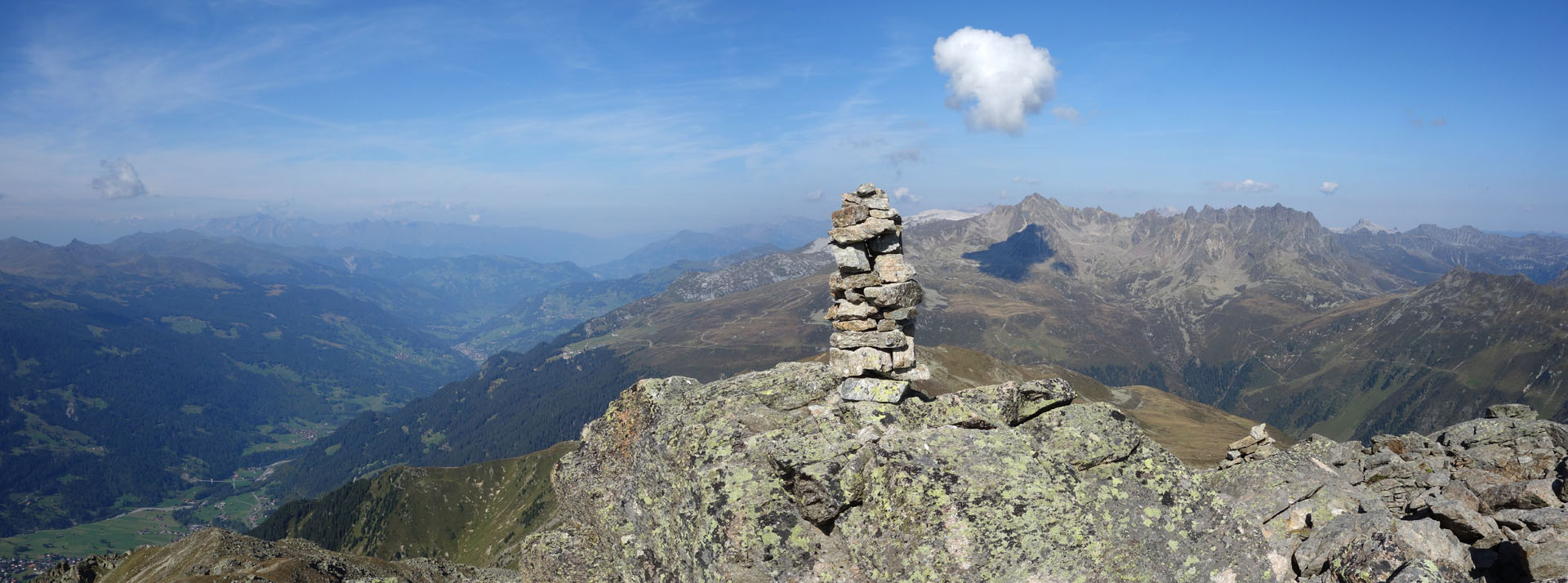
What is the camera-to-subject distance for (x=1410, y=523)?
16.8 metres

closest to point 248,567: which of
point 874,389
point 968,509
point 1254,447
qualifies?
point 874,389

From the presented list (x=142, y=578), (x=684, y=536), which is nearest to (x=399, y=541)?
(x=142, y=578)

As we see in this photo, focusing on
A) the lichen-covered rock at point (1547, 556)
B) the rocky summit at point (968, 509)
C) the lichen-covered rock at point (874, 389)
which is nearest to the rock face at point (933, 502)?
the rocky summit at point (968, 509)

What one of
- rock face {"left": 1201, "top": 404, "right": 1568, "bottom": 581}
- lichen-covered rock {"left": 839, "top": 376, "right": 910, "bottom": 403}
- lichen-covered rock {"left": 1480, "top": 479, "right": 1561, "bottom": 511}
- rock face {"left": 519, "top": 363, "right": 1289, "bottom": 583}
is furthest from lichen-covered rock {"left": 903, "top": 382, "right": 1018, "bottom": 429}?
lichen-covered rock {"left": 1480, "top": 479, "right": 1561, "bottom": 511}

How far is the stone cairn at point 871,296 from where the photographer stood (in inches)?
824

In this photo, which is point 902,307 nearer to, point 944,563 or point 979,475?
point 979,475

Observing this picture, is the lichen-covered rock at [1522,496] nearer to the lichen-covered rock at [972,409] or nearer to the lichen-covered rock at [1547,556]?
the lichen-covered rock at [1547,556]

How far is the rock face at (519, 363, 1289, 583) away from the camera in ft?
47.3

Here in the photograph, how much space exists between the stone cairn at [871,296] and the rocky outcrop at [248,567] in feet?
93.1

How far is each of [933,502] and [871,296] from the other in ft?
27.0

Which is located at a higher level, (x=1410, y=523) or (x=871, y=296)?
(x=871, y=296)

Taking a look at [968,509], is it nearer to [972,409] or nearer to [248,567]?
[972,409]

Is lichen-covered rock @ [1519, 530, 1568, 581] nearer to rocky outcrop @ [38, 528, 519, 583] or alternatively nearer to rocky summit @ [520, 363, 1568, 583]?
rocky summit @ [520, 363, 1568, 583]

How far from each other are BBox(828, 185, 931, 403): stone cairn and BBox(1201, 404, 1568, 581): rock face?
9.10 m
